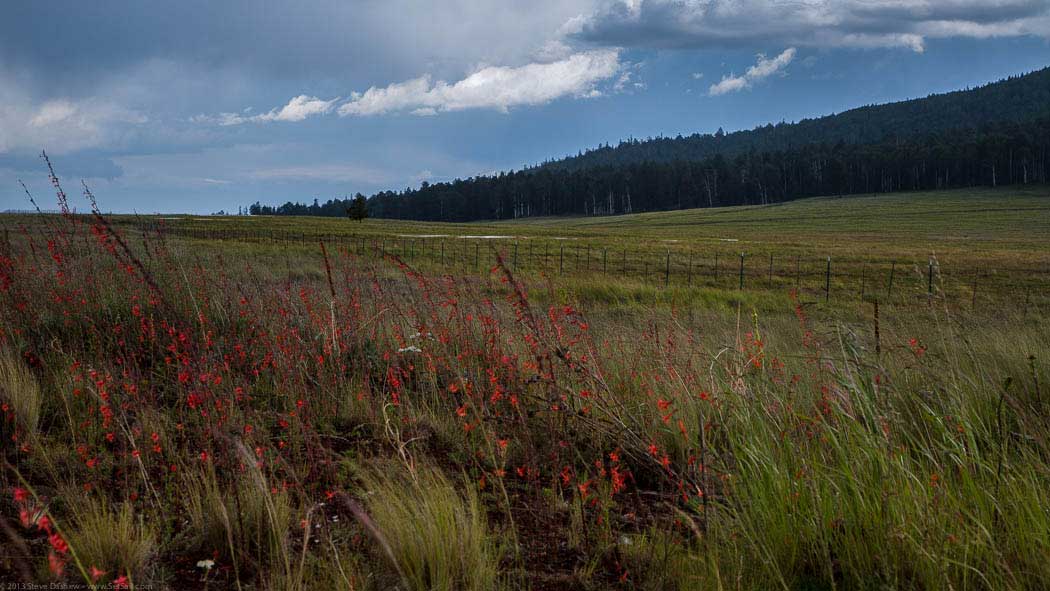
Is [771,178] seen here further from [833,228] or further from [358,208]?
[358,208]

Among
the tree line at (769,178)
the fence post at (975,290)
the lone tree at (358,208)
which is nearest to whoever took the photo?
the fence post at (975,290)

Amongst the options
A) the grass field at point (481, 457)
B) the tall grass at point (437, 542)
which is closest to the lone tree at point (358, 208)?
the grass field at point (481, 457)

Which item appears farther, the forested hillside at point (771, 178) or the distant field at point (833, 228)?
the forested hillside at point (771, 178)

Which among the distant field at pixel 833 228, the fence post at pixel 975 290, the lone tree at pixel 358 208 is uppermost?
the lone tree at pixel 358 208

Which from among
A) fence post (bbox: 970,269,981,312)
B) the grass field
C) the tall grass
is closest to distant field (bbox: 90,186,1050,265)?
fence post (bbox: 970,269,981,312)

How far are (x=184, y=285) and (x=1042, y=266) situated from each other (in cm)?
3821

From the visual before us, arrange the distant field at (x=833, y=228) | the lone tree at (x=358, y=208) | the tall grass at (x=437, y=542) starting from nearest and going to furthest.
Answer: the tall grass at (x=437, y=542), the distant field at (x=833, y=228), the lone tree at (x=358, y=208)

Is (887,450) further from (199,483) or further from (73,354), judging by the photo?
(73,354)

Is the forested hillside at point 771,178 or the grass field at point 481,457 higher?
the forested hillside at point 771,178

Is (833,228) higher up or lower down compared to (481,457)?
lower down

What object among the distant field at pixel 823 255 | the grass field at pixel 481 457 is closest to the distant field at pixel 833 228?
the distant field at pixel 823 255

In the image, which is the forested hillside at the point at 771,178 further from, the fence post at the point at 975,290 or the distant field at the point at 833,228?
the fence post at the point at 975,290

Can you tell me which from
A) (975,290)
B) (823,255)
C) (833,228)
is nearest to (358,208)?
(833,228)

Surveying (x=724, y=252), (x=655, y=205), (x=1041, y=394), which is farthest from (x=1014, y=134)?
(x=1041, y=394)
